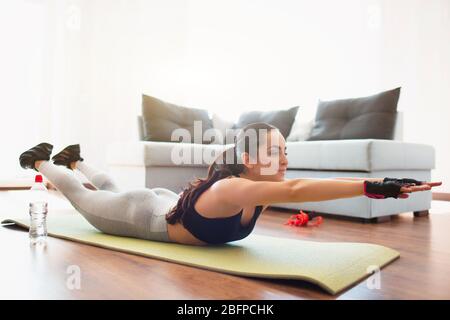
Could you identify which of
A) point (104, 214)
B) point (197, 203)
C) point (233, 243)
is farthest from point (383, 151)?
point (104, 214)

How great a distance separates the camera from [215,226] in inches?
52.9

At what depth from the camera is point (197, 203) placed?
4.34 ft

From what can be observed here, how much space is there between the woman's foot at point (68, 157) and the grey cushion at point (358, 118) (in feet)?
6.08

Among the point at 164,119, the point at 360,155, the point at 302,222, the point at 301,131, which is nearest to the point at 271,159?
the point at 302,222

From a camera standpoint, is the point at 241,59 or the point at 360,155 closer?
the point at 360,155

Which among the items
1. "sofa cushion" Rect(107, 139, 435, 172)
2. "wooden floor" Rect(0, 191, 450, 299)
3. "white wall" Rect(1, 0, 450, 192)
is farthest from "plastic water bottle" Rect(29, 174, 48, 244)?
"white wall" Rect(1, 0, 450, 192)

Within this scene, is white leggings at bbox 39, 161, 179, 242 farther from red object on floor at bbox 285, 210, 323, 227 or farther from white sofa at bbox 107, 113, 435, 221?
red object on floor at bbox 285, 210, 323, 227

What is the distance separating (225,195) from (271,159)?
207 mm

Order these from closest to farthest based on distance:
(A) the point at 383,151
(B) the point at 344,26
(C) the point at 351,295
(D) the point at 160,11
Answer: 1. (C) the point at 351,295
2. (A) the point at 383,151
3. (B) the point at 344,26
4. (D) the point at 160,11

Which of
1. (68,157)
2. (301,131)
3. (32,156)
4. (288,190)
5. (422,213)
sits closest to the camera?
(288,190)

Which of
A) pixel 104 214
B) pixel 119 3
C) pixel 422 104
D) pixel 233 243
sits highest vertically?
pixel 119 3

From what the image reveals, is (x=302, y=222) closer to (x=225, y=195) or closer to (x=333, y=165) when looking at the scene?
(x=333, y=165)
